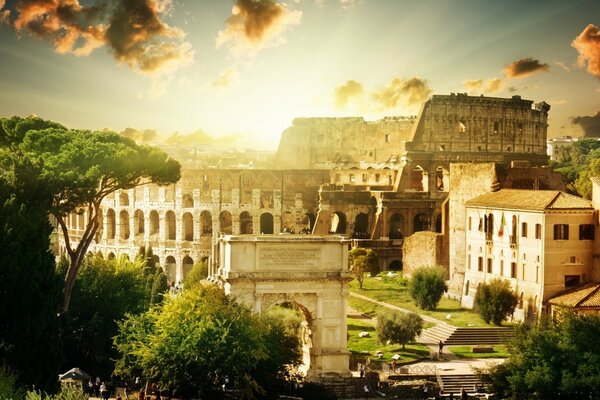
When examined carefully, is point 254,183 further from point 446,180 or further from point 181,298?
point 181,298

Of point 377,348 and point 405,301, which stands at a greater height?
point 405,301

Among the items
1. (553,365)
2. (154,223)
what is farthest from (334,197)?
(553,365)

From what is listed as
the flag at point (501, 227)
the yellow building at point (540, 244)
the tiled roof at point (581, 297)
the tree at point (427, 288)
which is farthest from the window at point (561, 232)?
the tree at point (427, 288)

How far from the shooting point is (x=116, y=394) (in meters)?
32.3

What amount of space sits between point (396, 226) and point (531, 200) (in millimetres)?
28895

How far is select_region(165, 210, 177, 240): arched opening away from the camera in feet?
250

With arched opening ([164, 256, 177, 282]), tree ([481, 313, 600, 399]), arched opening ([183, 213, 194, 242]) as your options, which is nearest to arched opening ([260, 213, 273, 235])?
arched opening ([183, 213, 194, 242])

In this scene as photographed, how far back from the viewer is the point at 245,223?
249ft

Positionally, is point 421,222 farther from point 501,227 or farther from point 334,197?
point 501,227

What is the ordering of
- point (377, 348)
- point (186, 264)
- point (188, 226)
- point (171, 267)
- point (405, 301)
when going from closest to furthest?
point (377, 348), point (405, 301), point (186, 264), point (171, 267), point (188, 226)

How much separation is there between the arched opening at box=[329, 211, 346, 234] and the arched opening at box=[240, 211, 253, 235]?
6.37 metres

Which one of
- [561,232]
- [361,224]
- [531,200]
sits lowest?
[361,224]

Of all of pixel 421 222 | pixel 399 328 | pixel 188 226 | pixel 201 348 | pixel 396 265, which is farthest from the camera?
pixel 188 226

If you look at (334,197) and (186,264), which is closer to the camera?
(334,197)
